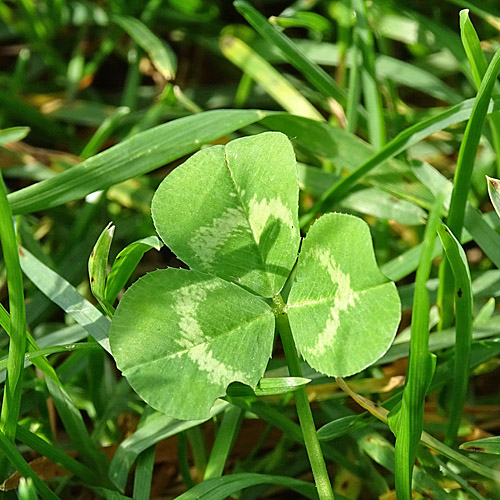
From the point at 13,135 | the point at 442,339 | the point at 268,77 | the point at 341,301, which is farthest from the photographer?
the point at 268,77

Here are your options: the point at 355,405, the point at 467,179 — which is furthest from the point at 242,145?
the point at 355,405

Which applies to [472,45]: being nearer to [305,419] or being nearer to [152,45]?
[305,419]

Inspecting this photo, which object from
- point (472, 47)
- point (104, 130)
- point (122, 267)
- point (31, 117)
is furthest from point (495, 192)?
point (31, 117)

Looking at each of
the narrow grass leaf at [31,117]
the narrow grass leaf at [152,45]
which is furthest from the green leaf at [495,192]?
the narrow grass leaf at [31,117]

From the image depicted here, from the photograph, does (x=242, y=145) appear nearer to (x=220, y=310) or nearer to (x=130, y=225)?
(x=220, y=310)

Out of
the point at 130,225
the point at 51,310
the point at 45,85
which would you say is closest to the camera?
the point at 51,310

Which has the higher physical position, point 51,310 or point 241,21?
point 241,21

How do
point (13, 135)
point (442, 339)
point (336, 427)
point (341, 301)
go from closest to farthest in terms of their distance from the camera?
point (341, 301) → point (336, 427) → point (442, 339) → point (13, 135)

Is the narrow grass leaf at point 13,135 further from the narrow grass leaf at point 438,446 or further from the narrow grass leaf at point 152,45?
the narrow grass leaf at point 438,446
